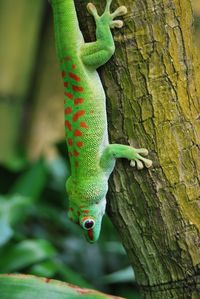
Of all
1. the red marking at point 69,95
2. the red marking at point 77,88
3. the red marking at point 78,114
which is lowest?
the red marking at point 78,114

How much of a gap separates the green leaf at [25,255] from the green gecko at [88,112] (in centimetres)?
86

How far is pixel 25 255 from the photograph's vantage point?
282cm

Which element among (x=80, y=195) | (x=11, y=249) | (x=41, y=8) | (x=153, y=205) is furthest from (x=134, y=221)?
(x=41, y=8)

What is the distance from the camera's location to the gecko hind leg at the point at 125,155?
1.72m

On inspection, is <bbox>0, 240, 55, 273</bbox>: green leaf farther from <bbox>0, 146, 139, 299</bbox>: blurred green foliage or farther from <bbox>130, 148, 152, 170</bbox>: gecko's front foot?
<bbox>130, 148, 152, 170</bbox>: gecko's front foot

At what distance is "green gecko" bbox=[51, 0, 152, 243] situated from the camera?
1740 millimetres

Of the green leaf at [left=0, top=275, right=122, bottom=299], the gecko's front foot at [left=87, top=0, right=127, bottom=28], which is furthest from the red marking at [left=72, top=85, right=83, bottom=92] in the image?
the green leaf at [left=0, top=275, right=122, bottom=299]

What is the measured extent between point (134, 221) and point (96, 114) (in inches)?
12.9

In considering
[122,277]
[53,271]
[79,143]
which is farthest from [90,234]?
[122,277]

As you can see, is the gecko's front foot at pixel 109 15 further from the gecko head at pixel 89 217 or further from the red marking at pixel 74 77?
the gecko head at pixel 89 217

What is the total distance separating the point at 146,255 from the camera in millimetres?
1811

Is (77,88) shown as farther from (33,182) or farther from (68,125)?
(33,182)

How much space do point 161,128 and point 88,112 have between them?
25cm

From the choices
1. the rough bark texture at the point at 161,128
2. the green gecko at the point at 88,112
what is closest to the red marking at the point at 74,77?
the green gecko at the point at 88,112
